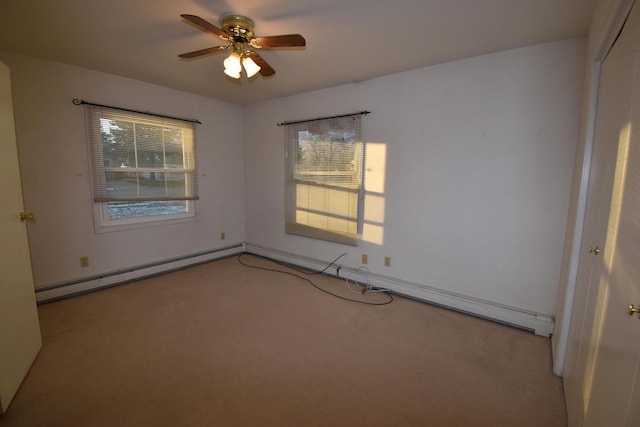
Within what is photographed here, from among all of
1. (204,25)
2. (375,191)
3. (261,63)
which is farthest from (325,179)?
(204,25)

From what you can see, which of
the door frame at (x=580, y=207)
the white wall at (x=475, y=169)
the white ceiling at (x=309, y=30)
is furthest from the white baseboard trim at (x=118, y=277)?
the door frame at (x=580, y=207)

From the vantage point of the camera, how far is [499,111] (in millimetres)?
2381

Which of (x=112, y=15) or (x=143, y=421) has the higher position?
(x=112, y=15)

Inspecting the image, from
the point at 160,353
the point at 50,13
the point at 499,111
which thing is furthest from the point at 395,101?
the point at 160,353

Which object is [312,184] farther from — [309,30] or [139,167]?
[139,167]

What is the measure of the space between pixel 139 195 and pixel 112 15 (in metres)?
2.01

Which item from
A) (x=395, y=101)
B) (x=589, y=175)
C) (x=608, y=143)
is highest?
(x=395, y=101)

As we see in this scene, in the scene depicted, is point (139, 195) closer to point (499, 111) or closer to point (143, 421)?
point (143, 421)

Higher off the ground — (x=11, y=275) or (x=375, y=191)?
(x=375, y=191)

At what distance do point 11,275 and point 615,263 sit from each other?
3031 millimetres

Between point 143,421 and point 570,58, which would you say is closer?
point 143,421

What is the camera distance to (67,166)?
2.84 meters

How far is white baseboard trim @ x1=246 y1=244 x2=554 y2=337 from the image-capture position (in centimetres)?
234

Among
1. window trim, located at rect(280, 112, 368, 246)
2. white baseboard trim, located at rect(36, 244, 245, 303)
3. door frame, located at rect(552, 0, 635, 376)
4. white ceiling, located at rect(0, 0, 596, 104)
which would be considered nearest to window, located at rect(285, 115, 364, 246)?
window trim, located at rect(280, 112, 368, 246)
